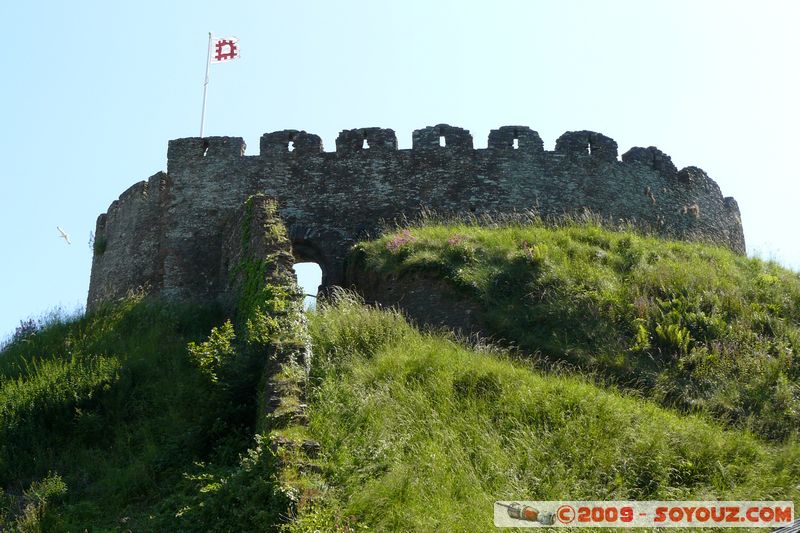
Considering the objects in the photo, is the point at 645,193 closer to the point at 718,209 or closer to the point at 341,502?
the point at 718,209

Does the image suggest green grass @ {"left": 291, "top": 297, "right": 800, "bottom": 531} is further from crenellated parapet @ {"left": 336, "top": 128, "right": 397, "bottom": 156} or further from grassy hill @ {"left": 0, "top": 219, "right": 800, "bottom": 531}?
crenellated parapet @ {"left": 336, "top": 128, "right": 397, "bottom": 156}

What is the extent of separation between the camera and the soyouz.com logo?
8859mm

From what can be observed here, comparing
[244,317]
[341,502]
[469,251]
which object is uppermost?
[469,251]

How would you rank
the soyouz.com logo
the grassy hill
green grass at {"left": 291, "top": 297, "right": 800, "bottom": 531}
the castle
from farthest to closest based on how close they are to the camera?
the castle, the grassy hill, green grass at {"left": 291, "top": 297, "right": 800, "bottom": 531}, the soyouz.com logo

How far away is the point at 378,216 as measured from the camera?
1977 centimetres

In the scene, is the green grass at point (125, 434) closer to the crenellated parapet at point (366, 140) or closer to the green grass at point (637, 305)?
the green grass at point (637, 305)

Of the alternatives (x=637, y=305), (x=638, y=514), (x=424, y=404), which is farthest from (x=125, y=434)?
(x=637, y=305)

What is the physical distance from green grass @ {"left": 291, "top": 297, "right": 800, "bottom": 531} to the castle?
732cm

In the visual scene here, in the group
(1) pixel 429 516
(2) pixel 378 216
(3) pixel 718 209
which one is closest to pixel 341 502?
(1) pixel 429 516

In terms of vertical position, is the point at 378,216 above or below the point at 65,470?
above

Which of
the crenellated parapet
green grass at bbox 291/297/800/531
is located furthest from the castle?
green grass at bbox 291/297/800/531

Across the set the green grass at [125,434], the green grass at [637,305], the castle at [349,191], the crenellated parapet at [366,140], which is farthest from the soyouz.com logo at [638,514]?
the crenellated parapet at [366,140]

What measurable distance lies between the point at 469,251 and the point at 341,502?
29.4 feet

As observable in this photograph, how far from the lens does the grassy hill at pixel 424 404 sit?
30.6ft
